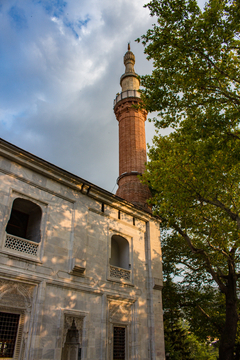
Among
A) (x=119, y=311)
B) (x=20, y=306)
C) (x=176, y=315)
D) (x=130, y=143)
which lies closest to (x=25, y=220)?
(x=20, y=306)

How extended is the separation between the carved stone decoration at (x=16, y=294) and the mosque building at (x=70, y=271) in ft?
0.10

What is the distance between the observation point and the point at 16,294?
30.3 feet

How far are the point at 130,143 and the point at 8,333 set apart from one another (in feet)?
52.2

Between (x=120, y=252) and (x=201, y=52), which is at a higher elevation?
(x=201, y=52)

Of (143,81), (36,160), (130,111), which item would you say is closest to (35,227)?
(36,160)

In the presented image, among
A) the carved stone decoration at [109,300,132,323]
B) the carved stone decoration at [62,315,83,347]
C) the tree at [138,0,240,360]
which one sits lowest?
the carved stone decoration at [62,315,83,347]

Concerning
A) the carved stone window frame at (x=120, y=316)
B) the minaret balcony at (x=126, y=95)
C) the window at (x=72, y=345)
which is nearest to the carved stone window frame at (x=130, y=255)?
the carved stone window frame at (x=120, y=316)

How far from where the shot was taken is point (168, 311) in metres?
19.5

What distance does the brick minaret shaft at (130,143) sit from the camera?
2005 centimetres

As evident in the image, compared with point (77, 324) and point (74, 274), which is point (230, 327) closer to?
point (77, 324)

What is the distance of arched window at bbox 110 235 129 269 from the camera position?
556 inches

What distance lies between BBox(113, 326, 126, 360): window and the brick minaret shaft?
8.60m

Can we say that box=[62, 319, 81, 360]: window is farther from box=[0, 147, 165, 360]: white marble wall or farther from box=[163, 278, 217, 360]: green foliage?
box=[163, 278, 217, 360]: green foliage

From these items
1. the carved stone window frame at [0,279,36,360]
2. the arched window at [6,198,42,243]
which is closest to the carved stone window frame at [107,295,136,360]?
the carved stone window frame at [0,279,36,360]
